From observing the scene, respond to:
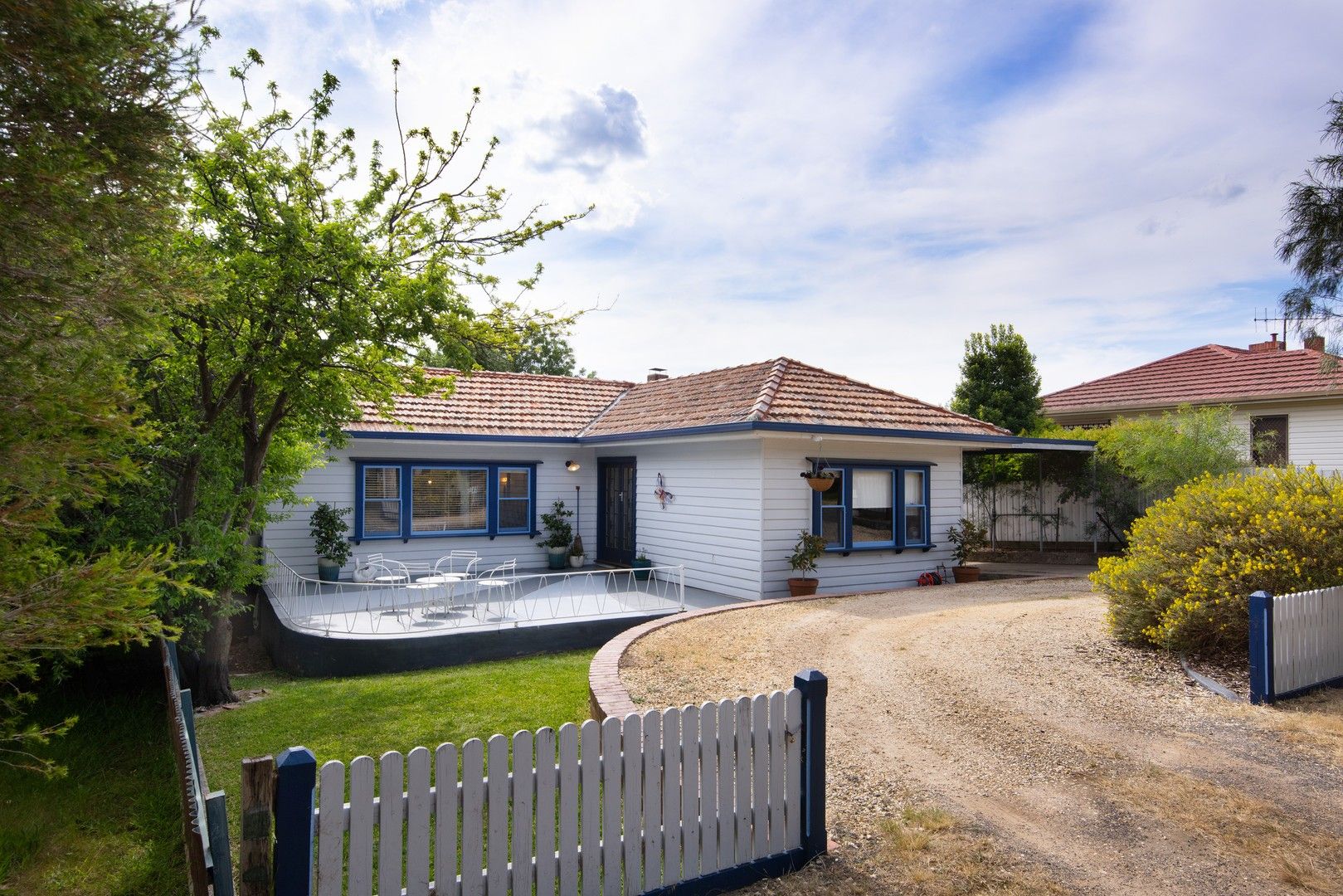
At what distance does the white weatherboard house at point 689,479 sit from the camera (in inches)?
508

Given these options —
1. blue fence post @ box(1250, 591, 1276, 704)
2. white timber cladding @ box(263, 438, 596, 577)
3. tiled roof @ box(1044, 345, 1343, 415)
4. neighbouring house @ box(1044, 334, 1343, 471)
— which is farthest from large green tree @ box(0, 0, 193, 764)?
tiled roof @ box(1044, 345, 1343, 415)

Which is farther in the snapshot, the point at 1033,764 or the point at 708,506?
the point at 708,506

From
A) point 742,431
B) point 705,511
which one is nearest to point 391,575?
point 705,511

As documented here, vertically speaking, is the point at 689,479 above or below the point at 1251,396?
below

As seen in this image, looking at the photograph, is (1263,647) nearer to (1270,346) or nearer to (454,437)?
(454,437)

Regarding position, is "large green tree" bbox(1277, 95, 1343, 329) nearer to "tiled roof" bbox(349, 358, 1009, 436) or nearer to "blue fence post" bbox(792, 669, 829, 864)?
"tiled roof" bbox(349, 358, 1009, 436)

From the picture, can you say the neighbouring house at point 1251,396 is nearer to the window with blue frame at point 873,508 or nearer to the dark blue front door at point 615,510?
the window with blue frame at point 873,508

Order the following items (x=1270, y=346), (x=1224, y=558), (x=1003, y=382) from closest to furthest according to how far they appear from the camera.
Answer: (x=1224, y=558)
(x=1003, y=382)
(x=1270, y=346)

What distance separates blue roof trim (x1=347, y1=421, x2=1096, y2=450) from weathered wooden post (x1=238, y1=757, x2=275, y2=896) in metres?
9.62

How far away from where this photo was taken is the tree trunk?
332 inches

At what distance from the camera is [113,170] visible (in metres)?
3.82

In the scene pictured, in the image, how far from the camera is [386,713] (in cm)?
749

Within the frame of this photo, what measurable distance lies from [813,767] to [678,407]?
1183cm

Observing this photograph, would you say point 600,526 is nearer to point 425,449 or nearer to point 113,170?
point 425,449
